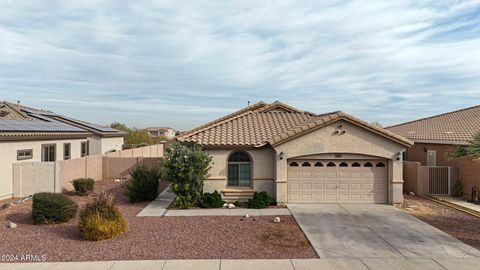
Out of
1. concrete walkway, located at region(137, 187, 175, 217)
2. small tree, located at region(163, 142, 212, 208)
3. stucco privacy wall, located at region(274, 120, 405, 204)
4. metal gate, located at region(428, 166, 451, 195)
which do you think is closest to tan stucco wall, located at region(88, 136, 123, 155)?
concrete walkway, located at region(137, 187, 175, 217)

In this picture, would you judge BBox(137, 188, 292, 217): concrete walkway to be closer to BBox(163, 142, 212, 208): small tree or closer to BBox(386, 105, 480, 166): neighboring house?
BBox(163, 142, 212, 208): small tree

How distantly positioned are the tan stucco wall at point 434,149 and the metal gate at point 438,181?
73cm

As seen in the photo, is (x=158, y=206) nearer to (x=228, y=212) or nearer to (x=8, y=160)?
(x=228, y=212)

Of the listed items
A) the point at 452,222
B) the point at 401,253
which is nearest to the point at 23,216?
the point at 401,253

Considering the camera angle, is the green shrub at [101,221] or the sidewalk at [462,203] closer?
the green shrub at [101,221]

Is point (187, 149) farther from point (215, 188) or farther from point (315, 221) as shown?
point (315, 221)

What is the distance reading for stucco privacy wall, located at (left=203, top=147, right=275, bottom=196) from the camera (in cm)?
1683

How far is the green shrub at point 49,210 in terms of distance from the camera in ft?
40.9

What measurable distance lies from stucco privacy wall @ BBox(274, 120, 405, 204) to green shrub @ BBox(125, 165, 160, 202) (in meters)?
6.06

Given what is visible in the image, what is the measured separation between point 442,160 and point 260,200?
11.8 meters

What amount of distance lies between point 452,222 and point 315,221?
499cm

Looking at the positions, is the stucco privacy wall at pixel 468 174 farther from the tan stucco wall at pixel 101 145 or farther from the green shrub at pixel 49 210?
the tan stucco wall at pixel 101 145

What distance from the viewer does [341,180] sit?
1683 centimetres

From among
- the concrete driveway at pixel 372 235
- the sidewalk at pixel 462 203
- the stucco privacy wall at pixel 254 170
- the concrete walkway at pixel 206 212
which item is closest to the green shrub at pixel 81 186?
the concrete walkway at pixel 206 212
